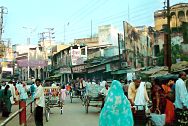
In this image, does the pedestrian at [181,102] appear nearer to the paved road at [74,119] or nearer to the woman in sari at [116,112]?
the woman in sari at [116,112]

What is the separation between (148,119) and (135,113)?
448mm

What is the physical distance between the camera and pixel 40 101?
13.8 metres

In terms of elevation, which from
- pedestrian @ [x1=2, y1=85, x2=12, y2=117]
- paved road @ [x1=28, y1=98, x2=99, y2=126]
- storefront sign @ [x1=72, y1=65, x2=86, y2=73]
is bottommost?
paved road @ [x1=28, y1=98, x2=99, y2=126]

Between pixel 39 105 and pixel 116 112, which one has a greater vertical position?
pixel 116 112

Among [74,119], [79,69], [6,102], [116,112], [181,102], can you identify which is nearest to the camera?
[116,112]

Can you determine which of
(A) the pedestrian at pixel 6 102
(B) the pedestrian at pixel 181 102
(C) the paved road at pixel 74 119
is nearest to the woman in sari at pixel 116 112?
(B) the pedestrian at pixel 181 102

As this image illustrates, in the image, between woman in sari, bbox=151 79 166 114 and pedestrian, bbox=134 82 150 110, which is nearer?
woman in sari, bbox=151 79 166 114

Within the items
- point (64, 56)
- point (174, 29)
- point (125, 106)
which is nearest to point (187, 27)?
point (174, 29)

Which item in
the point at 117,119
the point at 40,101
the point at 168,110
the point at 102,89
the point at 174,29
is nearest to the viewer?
the point at 117,119

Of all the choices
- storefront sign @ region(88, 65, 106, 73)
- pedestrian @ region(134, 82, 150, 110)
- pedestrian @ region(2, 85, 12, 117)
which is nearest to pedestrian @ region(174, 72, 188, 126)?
pedestrian @ region(134, 82, 150, 110)

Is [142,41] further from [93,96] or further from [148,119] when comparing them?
[148,119]

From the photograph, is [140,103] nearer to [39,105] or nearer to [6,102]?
[39,105]

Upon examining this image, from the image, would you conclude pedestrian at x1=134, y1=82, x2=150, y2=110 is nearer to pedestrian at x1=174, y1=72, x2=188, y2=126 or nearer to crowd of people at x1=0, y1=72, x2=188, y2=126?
crowd of people at x1=0, y1=72, x2=188, y2=126

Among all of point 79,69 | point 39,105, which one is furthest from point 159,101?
point 79,69
